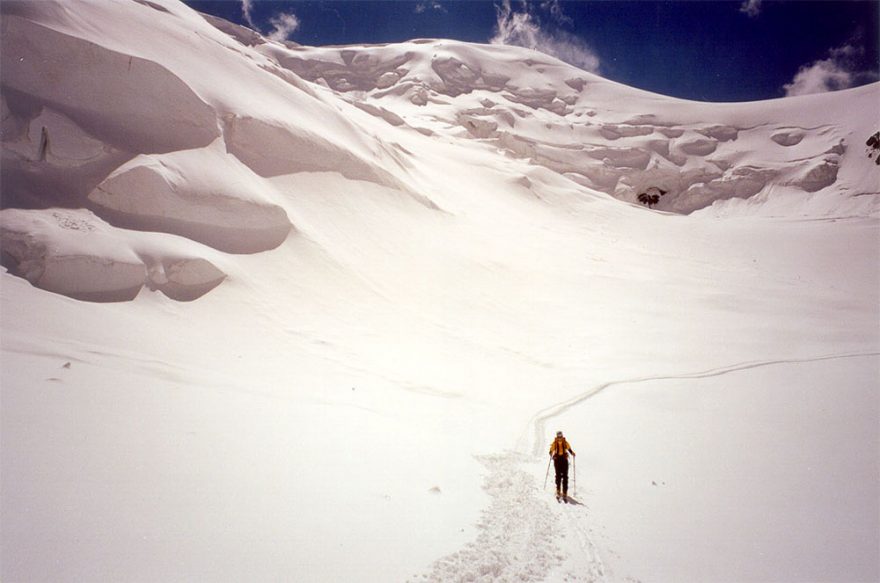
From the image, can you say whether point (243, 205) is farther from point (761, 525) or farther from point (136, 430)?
point (761, 525)

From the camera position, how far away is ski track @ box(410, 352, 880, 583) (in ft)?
14.5

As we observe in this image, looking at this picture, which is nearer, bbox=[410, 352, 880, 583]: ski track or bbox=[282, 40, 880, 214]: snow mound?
bbox=[410, 352, 880, 583]: ski track

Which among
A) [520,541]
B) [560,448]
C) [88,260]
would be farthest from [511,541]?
[88,260]

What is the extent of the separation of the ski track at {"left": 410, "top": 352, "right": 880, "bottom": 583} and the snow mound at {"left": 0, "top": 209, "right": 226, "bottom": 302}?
6.95 metres

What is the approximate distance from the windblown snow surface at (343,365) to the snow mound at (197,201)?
2.7 inches

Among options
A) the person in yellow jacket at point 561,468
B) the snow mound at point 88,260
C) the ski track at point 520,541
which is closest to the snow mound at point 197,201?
the snow mound at point 88,260

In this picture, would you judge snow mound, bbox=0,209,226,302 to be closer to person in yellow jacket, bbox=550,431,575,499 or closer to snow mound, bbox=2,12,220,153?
snow mound, bbox=2,12,220,153

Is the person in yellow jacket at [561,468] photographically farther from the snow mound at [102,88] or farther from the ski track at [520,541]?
the snow mound at [102,88]

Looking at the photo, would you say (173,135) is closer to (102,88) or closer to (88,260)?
(102,88)

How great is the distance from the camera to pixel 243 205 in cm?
1164

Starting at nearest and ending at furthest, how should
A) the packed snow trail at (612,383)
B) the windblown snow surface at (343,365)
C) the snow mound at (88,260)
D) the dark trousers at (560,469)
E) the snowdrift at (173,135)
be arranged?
the windblown snow surface at (343,365) → the dark trousers at (560,469) → the snow mound at (88,260) → the packed snow trail at (612,383) → the snowdrift at (173,135)

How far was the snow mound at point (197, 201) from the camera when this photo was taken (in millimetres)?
9836

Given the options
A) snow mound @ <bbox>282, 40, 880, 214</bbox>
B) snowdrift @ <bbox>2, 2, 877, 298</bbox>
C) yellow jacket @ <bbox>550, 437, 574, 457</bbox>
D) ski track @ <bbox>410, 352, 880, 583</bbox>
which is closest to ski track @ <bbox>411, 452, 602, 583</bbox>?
ski track @ <bbox>410, 352, 880, 583</bbox>

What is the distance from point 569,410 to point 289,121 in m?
12.9
